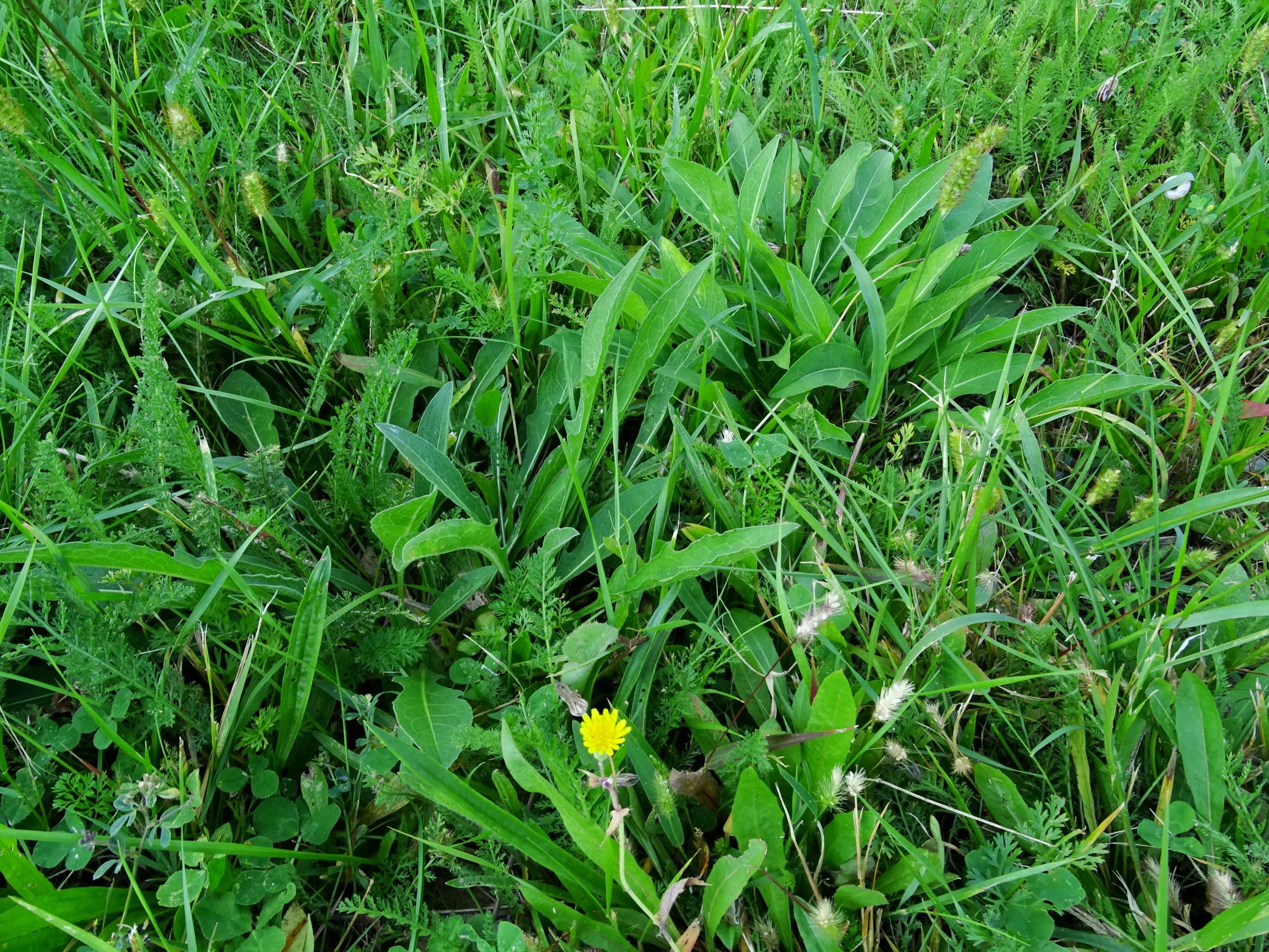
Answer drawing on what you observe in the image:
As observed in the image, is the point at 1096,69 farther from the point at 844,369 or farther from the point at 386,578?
the point at 386,578

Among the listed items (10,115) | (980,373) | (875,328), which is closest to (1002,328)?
(980,373)

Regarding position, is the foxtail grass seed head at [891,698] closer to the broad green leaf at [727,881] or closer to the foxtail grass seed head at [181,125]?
the broad green leaf at [727,881]

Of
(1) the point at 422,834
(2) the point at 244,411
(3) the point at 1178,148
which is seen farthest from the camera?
(3) the point at 1178,148

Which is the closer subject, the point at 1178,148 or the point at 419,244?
the point at 419,244

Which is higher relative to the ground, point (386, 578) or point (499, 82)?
point (499, 82)

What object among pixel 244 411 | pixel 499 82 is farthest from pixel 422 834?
pixel 499 82

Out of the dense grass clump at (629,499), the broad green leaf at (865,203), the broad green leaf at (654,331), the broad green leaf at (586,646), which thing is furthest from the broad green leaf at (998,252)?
the broad green leaf at (586,646)

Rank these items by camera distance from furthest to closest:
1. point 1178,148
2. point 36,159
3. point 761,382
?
1. point 1178,148
2. point 36,159
3. point 761,382
